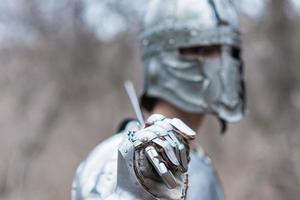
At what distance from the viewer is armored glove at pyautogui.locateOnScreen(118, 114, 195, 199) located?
2564 mm

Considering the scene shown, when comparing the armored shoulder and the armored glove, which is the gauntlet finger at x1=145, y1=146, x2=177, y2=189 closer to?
the armored glove

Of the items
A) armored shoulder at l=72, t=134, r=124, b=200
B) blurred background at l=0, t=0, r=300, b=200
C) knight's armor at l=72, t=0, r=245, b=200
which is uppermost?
armored shoulder at l=72, t=134, r=124, b=200

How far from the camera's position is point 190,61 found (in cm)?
417

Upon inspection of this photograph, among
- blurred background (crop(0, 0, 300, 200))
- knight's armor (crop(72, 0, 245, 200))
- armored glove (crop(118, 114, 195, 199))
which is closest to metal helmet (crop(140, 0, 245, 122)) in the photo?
knight's armor (crop(72, 0, 245, 200))

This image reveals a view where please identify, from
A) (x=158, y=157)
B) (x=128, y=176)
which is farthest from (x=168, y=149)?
(x=128, y=176)

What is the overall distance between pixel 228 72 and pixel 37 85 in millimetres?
6540

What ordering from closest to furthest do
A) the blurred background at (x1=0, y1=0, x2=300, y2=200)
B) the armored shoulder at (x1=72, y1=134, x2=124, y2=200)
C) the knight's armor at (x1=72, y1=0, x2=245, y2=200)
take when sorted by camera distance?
the armored shoulder at (x1=72, y1=134, x2=124, y2=200) → the knight's armor at (x1=72, y1=0, x2=245, y2=200) → the blurred background at (x1=0, y1=0, x2=300, y2=200)

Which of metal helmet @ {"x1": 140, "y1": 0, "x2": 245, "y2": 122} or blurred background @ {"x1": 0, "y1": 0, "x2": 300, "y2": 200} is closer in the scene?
metal helmet @ {"x1": 140, "y1": 0, "x2": 245, "y2": 122}

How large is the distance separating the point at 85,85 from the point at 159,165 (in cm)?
831

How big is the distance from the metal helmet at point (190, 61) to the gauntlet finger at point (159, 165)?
1552 millimetres

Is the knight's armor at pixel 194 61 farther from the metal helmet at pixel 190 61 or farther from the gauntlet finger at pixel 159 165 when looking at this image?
the gauntlet finger at pixel 159 165

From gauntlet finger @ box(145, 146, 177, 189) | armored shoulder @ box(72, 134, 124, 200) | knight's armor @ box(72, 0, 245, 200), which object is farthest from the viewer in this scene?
knight's armor @ box(72, 0, 245, 200)

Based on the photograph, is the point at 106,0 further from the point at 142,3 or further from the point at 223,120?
the point at 223,120

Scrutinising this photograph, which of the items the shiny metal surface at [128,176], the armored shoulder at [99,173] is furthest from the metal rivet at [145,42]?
the armored shoulder at [99,173]
